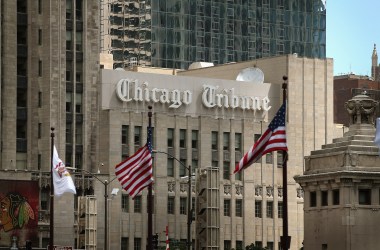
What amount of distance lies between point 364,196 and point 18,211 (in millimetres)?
61124

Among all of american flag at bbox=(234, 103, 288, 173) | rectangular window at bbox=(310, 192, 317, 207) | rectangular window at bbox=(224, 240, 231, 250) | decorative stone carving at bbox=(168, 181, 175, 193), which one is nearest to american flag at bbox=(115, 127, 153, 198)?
rectangular window at bbox=(310, 192, 317, 207)

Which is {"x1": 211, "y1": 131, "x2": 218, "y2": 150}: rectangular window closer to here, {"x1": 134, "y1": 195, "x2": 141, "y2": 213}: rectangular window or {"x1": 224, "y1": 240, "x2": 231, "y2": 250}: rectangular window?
{"x1": 224, "y1": 240, "x2": 231, "y2": 250}: rectangular window

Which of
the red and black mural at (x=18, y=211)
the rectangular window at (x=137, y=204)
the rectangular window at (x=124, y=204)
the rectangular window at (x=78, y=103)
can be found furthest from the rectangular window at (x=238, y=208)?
the red and black mural at (x=18, y=211)

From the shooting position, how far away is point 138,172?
9375cm

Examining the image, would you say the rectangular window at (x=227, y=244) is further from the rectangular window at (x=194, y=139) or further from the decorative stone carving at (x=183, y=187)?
the rectangular window at (x=194, y=139)

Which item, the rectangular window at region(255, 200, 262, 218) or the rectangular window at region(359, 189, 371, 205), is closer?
the rectangular window at region(359, 189, 371, 205)

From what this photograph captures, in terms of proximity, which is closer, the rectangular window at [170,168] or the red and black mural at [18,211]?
the red and black mural at [18,211]

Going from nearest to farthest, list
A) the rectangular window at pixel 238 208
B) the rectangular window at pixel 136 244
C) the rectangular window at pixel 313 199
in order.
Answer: the rectangular window at pixel 313 199 → the rectangular window at pixel 136 244 → the rectangular window at pixel 238 208

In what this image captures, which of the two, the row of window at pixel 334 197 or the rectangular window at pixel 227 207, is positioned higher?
the rectangular window at pixel 227 207

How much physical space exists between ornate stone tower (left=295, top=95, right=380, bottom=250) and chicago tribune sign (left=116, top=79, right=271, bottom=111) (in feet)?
201

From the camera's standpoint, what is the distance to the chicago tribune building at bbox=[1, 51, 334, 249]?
14862cm

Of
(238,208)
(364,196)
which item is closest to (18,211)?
(238,208)

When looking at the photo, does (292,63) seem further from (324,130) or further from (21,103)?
(21,103)

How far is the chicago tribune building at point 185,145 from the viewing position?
5851 inches
